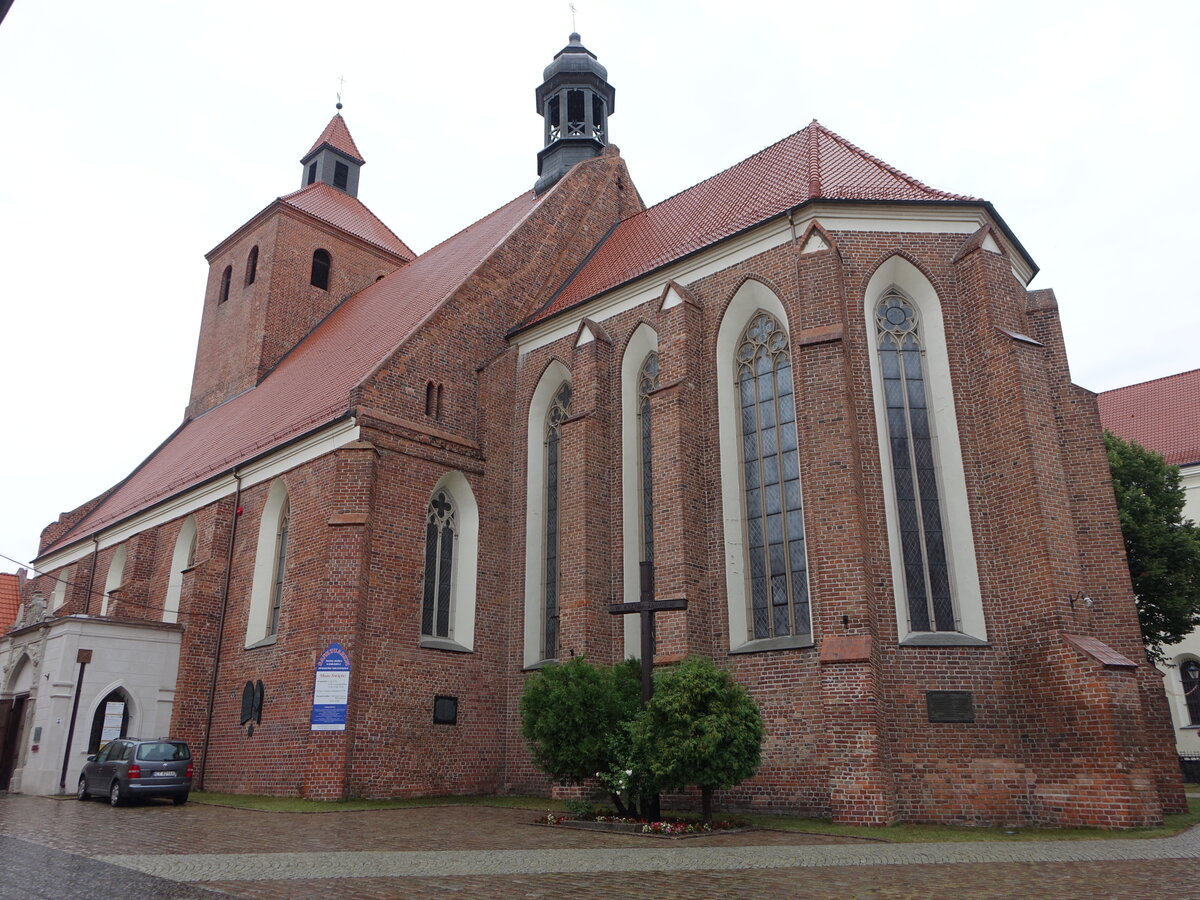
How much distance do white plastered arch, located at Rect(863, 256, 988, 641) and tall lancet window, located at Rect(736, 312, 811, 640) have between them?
139 centimetres

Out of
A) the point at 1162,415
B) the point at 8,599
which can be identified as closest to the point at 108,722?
the point at 8,599

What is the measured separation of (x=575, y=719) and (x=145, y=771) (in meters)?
8.16

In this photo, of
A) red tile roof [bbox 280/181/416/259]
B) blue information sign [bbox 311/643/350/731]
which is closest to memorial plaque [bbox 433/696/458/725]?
blue information sign [bbox 311/643/350/731]

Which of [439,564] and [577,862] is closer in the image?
[577,862]

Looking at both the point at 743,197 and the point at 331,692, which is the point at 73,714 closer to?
the point at 331,692

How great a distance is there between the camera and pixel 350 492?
16625mm

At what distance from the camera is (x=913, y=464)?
47.4 feet

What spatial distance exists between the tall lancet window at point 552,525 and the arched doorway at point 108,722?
30.8 feet

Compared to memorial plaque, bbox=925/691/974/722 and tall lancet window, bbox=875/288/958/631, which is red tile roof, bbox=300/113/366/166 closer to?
tall lancet window, bbox=875/288/958/631

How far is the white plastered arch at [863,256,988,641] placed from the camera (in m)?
13.6

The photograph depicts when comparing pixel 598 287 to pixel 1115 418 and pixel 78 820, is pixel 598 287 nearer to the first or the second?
pixel 78 820

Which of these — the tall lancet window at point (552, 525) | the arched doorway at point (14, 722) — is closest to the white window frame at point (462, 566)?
the tall lancet window at point (552, 525)

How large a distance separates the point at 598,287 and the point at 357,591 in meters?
8.01

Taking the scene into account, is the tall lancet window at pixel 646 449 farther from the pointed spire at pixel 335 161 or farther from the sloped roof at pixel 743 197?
the pointed spire at pixel 335 161
